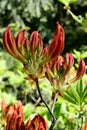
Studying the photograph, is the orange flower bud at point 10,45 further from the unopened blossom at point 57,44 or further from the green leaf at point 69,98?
the green leaf at point 69,98

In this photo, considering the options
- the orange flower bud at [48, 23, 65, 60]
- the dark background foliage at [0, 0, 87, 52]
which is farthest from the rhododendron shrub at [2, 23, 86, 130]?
the dark background foliage at [0, 0, 87, 52]

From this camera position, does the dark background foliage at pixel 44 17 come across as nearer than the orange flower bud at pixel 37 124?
No

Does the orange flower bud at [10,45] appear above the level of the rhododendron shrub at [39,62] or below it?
above

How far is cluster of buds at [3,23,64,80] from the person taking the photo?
862 mm

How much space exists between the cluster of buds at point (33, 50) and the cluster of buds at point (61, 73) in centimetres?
2

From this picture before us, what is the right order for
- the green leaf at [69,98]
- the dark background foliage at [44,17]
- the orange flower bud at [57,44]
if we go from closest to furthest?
1. the orange flower bud at [57,44]
2. the green leaf at [69,98]
3. the dark background foliage at [44,17]

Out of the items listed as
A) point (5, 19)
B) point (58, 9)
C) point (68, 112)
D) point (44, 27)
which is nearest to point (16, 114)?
point (68, 112)

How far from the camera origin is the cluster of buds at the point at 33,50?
0.86 m

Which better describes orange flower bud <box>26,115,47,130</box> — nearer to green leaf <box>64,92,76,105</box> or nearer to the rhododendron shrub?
the rhododendron shrub

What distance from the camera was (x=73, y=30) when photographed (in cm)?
816

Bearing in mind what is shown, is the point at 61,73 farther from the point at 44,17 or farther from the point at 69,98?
the point at 44,17

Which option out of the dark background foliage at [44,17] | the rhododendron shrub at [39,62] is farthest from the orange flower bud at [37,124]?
the dark background foliage at [44,17]

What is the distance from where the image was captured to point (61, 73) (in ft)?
3.10

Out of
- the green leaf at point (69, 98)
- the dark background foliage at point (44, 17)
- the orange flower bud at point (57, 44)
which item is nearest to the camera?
the orange flower bud at point (57, 44)
